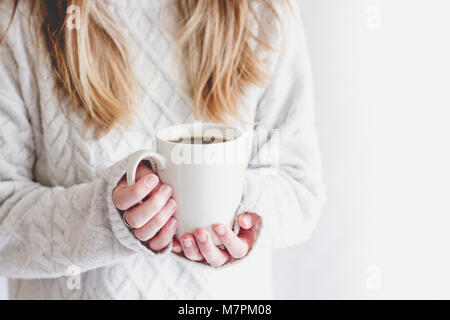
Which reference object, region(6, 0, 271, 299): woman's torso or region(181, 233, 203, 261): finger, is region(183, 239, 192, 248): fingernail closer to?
region(181, 233, 203, 261): finger

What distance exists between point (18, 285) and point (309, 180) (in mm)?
579

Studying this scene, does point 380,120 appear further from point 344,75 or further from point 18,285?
point 18,285

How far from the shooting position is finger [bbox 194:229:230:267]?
18.8 inches

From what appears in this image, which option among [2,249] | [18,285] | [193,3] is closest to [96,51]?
[193,3]

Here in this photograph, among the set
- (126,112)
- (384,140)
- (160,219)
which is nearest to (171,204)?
(160,219)

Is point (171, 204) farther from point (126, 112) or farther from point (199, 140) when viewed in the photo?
point (126, 112)

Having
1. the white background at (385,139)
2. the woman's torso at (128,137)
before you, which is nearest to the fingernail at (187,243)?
the woman's torso at (128,137)

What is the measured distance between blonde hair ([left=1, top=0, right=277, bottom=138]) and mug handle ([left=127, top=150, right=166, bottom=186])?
0.78ft

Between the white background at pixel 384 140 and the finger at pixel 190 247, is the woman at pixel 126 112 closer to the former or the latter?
the finger at pixel 190 247

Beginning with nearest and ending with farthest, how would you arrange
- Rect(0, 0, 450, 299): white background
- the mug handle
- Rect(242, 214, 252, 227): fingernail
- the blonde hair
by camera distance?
the mug handle < Rect(242, 214, 252, 227): fingernail < the blonde hair < Rect(0, 0, 450, 299): white background

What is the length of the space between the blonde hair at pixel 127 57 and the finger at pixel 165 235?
0.24 metres

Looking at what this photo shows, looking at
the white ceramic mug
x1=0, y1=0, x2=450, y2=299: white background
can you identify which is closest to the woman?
the white ceramic mug

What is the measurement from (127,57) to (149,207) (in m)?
0.32

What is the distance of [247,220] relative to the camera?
0.53 m
